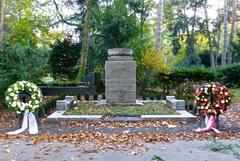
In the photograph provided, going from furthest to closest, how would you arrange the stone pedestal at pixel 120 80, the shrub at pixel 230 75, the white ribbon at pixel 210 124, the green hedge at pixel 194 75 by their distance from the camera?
the shrub at pixel 230 75 < the green hedge at pixel 194 75 < the stone pedestal at pixel 120 80 < the white ribbon at pixel 210 124

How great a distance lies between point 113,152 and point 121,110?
5017 mm

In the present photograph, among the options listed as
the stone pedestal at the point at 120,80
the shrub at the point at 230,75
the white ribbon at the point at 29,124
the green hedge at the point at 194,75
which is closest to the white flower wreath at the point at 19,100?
the white ribbon at the point at 29,124

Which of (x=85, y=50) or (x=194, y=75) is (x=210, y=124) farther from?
(x=85, y=50)

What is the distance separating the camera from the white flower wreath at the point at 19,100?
29.5 feet

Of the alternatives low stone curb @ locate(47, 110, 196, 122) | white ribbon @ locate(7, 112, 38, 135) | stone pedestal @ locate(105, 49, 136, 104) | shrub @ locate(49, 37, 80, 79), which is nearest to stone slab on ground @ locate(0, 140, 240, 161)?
white ribbon @ locate(7, 112, 38, 135)

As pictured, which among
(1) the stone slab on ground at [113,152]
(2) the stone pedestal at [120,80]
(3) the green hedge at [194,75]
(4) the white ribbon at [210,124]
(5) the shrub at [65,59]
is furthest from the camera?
(5) the shrub at [65,59]

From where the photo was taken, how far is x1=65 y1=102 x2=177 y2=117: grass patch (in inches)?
424

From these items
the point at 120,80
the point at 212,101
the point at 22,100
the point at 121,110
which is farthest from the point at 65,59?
the point at 212,101

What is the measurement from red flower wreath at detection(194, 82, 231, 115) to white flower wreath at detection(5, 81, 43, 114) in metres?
4.05

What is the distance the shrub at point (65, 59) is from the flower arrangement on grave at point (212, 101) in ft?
55.3

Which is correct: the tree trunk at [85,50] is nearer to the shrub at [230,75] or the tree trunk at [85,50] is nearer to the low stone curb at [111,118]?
the shrub at [230,75]

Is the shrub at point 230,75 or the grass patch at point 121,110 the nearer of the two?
the grass patch at point 121,110

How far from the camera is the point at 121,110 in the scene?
1143cm

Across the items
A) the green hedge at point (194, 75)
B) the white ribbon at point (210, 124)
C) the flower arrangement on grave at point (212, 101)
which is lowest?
the white ribbon at point (210, 124)
